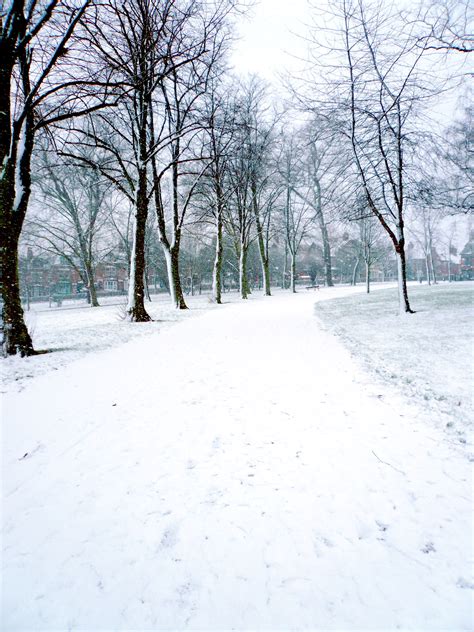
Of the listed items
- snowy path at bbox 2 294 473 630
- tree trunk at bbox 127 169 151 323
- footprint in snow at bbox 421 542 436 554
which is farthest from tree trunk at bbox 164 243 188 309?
footprint in snow at bbox 421 542 436 554

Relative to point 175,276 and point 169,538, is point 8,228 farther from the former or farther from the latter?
point 175,276

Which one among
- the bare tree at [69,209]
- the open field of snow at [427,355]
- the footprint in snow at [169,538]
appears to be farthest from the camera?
the bare tree at [69,209]

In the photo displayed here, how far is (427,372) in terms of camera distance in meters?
4.55

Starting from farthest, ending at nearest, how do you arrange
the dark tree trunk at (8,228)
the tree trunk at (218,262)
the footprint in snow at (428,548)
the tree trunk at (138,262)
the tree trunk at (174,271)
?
the tree trunk at (218,262), the tree trunk at (174,271), the tree trunk at (138,262), the dark tree trunk at (8,228), the footprint in snow at (428,548)

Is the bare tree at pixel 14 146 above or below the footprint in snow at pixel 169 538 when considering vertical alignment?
above

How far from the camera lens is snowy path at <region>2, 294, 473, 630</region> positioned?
143 centimetres

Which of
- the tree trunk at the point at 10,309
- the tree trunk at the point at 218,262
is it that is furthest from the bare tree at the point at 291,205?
the tree trunk at the point at 10,309

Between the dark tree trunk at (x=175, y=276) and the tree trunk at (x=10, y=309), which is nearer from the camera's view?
the tree trunk at (x=10, y=309)

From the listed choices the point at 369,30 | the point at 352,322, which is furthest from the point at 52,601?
the point at 369,30

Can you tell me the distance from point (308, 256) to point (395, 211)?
182 feet

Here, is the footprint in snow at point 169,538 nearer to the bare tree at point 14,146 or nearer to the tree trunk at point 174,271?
the bare tree at point 14,146

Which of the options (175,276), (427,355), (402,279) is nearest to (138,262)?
(175,276)

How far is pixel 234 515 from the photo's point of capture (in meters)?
1.99

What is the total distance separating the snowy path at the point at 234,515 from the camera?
4.68 feet
